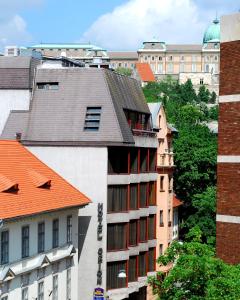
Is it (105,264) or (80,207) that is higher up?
(80,207)

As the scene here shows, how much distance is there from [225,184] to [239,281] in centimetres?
332

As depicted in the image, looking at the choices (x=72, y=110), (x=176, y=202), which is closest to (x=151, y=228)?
(x=72, y=110)

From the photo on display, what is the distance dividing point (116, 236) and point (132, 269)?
9.50 ft

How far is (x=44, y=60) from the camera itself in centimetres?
5178

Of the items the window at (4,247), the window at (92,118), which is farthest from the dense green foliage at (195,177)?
the window at (4,247)

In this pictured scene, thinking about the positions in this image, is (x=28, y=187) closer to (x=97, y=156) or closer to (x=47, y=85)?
(x=97, y=156)

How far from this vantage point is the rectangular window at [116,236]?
46.4m

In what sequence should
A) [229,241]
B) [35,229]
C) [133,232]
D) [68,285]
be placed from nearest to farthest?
1. [229,241]
2. [35,229]
3. [68,285]
4. [133,232]

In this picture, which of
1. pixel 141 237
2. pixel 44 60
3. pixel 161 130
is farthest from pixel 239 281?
pixel 161 130

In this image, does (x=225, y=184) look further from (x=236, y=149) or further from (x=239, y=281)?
(x=239, y=281)

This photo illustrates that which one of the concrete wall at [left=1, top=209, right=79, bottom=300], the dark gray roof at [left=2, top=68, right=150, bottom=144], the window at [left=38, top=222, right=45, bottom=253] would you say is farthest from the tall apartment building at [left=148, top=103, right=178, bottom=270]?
the window at [left=38, top=222, right=45, bottom=253]

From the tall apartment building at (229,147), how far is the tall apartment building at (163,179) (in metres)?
30.5

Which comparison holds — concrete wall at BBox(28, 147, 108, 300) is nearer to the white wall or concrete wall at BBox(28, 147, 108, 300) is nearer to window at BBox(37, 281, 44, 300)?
the white wall

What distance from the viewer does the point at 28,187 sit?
38.2 m
